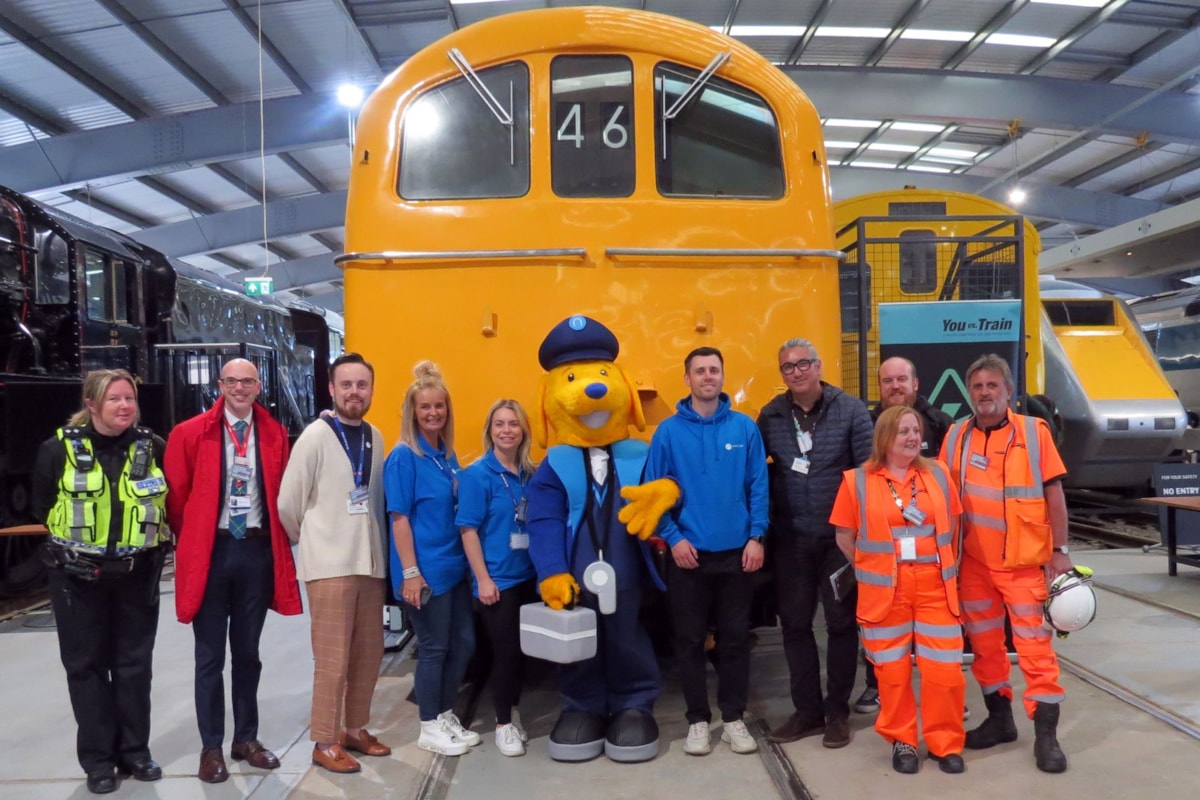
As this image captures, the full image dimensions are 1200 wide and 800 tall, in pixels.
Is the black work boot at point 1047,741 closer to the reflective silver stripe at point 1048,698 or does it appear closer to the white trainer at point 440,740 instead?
the reflective silver stripe at point 1048,698

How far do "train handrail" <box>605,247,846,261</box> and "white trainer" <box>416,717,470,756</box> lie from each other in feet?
7.15

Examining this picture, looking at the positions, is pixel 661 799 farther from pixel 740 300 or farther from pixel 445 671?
pixel 740 300

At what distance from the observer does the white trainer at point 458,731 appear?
363 centimetres

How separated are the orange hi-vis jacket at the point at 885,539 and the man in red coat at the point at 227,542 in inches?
88.1

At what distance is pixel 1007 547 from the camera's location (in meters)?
3.43

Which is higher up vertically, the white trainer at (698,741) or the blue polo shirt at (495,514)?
the blue polo shirt at (495,514)

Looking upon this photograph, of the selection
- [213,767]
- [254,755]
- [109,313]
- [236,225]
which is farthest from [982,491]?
[236,225]

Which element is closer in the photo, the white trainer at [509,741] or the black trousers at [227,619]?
the black trousers at [227,619]

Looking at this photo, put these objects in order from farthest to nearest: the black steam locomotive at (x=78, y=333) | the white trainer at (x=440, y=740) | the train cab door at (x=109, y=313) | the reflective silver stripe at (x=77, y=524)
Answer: the train cab door at (x=109, y=313) → the black steam locomotive at (x=78, y=333) → the white trainer at (x=440, y=740) → the reflective silver stripe at (x=77, y=524)

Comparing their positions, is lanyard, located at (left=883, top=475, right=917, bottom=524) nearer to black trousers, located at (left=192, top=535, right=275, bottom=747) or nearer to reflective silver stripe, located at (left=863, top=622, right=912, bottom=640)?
reflective silver stripe, located at (left=863, top=622, right=912, bottom=640)

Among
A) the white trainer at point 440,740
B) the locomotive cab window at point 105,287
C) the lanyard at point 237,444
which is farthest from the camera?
the locomotive cab window at point 105,287

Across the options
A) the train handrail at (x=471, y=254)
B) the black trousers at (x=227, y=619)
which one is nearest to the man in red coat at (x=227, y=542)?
the black trousers at (x=227, y=619)

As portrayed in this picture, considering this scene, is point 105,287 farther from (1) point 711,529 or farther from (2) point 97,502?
(1) point 711,529

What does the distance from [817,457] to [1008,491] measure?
0.74 m
